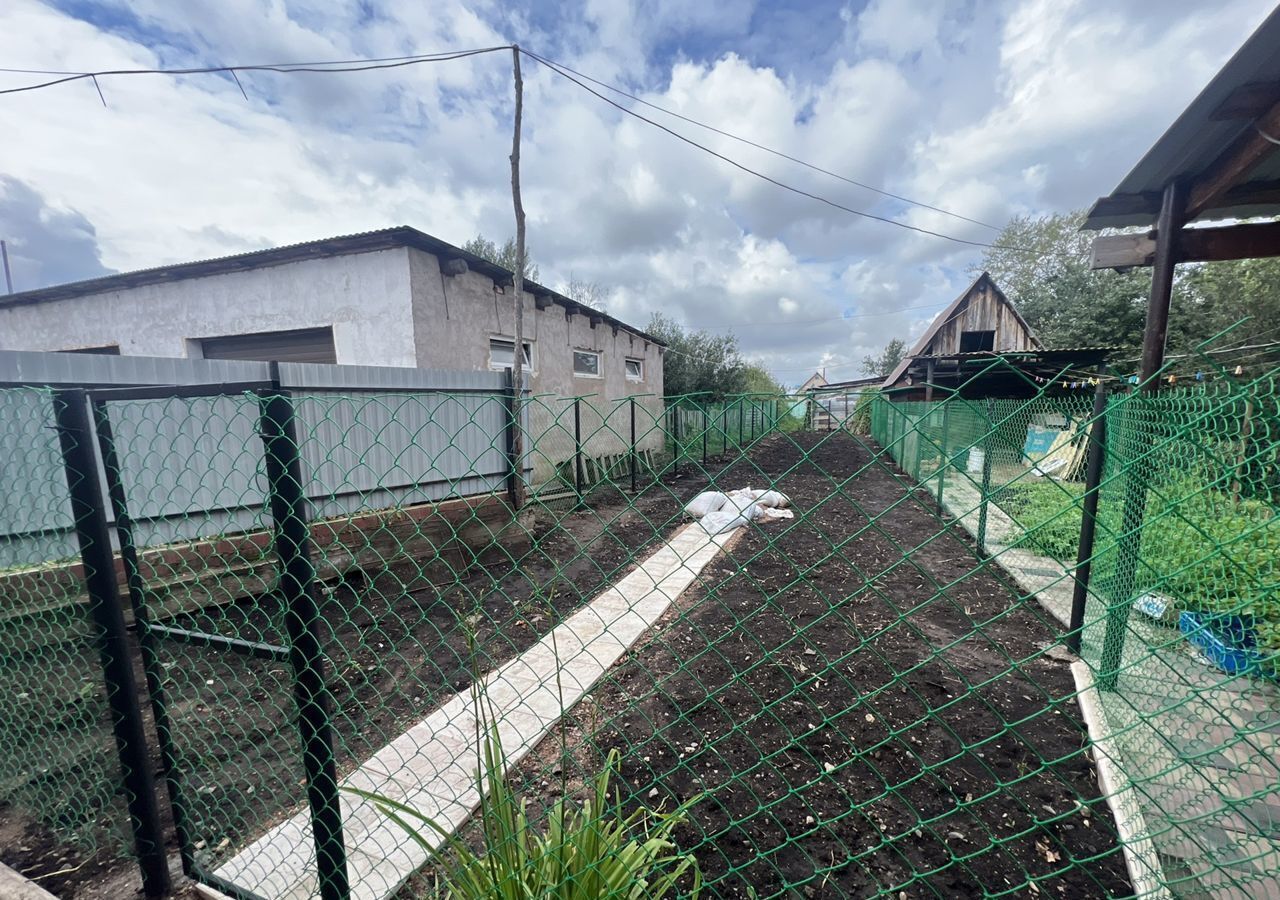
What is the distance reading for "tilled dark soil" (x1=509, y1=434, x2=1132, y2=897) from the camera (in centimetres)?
152

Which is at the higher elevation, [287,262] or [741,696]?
[287,262]

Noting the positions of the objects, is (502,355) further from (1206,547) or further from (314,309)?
(1206,547)

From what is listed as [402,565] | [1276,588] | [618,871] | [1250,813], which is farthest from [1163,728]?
[402,565]

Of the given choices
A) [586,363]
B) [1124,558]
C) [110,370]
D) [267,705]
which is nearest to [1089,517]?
[1124,558]

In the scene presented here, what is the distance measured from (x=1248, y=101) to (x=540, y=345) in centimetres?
780

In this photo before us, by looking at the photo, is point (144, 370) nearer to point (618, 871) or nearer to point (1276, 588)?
point (618, 871)

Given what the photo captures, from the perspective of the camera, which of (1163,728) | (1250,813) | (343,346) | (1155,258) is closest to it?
(1250,813)

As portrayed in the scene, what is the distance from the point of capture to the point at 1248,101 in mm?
1911

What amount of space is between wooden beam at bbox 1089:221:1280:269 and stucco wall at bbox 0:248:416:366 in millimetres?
6178

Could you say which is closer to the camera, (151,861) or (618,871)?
(618,871)

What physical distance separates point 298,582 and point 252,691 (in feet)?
7.27

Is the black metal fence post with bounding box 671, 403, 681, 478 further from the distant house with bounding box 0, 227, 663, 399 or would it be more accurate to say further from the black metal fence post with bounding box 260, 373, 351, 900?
the distant house with bounding box 0, 227, 663, 399

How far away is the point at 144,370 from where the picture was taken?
355 centimetres

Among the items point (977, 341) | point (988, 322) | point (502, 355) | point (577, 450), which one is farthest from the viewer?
point (977, 341)
